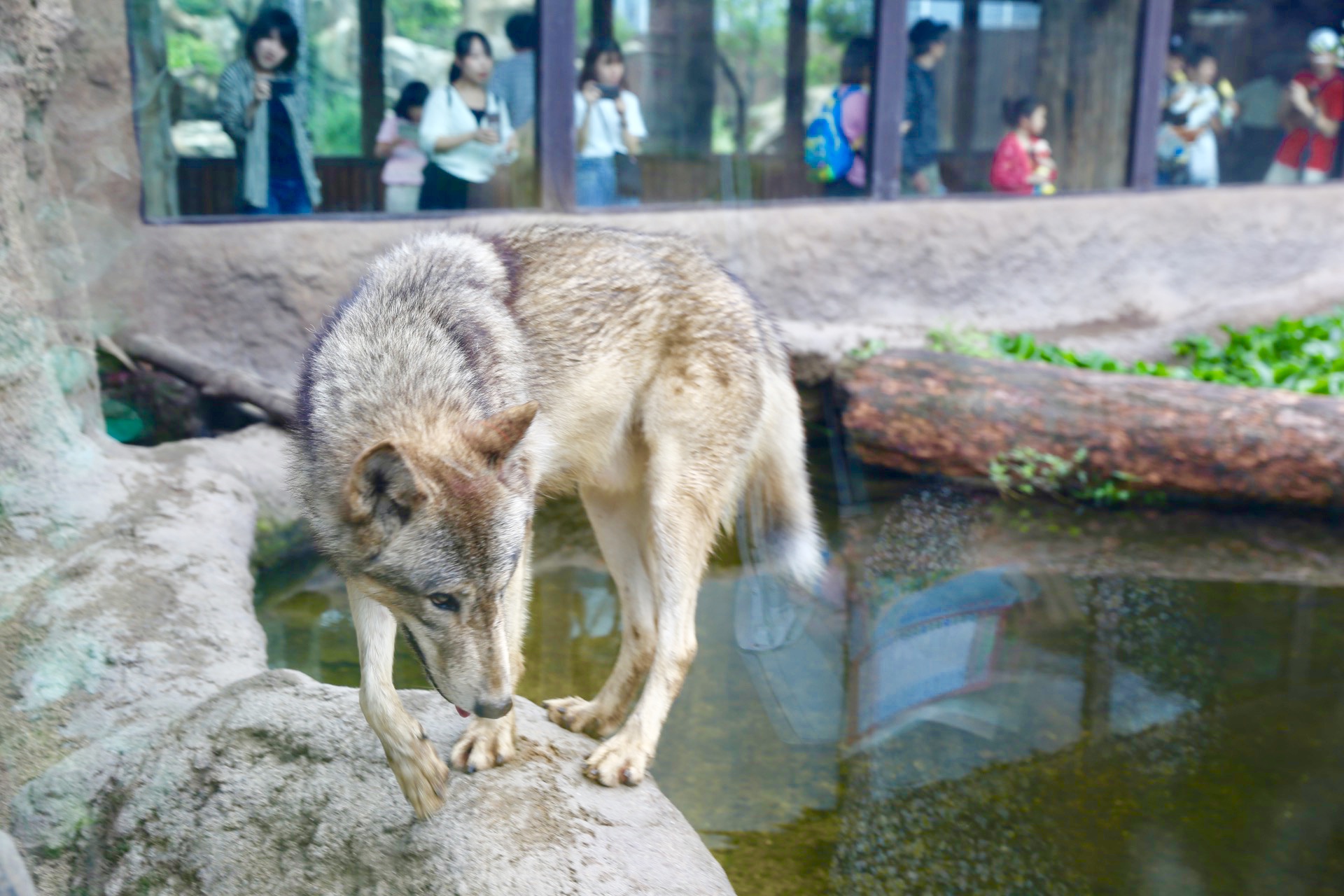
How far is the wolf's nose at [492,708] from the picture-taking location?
7.37 ft

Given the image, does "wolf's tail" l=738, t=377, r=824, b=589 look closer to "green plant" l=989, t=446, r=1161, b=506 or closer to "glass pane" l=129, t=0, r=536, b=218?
"green plant" l=989, t=446, r=1161, b=506

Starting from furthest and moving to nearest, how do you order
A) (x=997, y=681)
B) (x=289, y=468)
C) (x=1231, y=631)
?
(x=1231, y=631), (x=997, y=681), (x=289, y=468)

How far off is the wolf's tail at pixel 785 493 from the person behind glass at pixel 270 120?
391 cm

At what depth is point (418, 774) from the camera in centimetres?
232

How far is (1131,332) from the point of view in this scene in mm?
8703

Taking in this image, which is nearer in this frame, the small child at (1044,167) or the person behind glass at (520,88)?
the person behind glass at (520,88)

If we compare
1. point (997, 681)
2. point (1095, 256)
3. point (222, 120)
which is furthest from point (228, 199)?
point (1095, 256)

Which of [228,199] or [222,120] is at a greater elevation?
[222,120]

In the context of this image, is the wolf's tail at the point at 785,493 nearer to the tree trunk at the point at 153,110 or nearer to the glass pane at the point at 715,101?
the glass pane at the point at 715,101

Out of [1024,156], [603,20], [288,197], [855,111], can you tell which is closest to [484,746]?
[288,197]

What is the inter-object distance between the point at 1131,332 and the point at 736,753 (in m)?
6.51

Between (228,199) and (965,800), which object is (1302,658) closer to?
(965,800)

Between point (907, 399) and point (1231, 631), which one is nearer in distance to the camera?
point (1231, 631)

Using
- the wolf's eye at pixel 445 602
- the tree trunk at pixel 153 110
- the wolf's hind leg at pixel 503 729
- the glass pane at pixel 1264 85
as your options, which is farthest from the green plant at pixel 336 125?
the glass pane at pixel 1264 85
